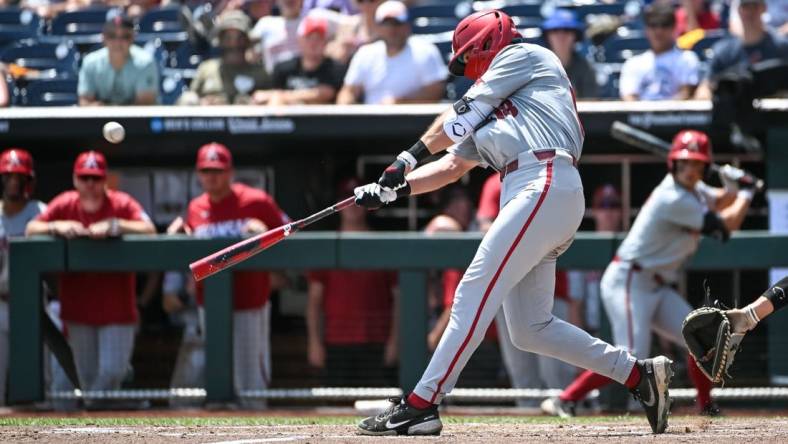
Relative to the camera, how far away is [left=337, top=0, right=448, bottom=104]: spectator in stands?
8.84 metres

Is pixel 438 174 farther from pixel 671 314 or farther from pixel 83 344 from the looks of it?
pixel 83 344

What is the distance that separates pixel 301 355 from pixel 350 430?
2.88 m

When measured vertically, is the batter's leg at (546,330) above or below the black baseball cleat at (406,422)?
above

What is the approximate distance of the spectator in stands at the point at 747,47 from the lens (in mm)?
8586

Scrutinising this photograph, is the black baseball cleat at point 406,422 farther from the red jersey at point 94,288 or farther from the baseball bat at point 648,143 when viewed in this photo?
the red jersey at point 94,288

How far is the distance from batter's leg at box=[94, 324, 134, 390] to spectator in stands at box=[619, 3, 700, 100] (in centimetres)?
355

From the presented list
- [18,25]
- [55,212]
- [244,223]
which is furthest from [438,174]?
[18,25]

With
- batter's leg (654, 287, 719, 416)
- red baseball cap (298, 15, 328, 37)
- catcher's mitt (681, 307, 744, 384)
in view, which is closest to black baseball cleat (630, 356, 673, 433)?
catcher's mitt (681, 307, 744, 384)

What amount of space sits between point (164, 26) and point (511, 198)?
21.2ft

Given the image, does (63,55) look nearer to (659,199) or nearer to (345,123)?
(345,123)

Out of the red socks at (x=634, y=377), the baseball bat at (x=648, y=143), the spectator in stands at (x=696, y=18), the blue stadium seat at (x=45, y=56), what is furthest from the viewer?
the blue stadium seat at (x=45, y=56)

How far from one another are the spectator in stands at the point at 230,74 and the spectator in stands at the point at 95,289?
1195 mm

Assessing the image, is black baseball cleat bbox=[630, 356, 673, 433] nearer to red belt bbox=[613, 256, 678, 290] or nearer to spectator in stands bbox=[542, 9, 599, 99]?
red belt bbox=[613, 256, 678, 290]

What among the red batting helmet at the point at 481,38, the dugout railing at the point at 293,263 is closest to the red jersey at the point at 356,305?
the dugout railing at the point at 293,263
